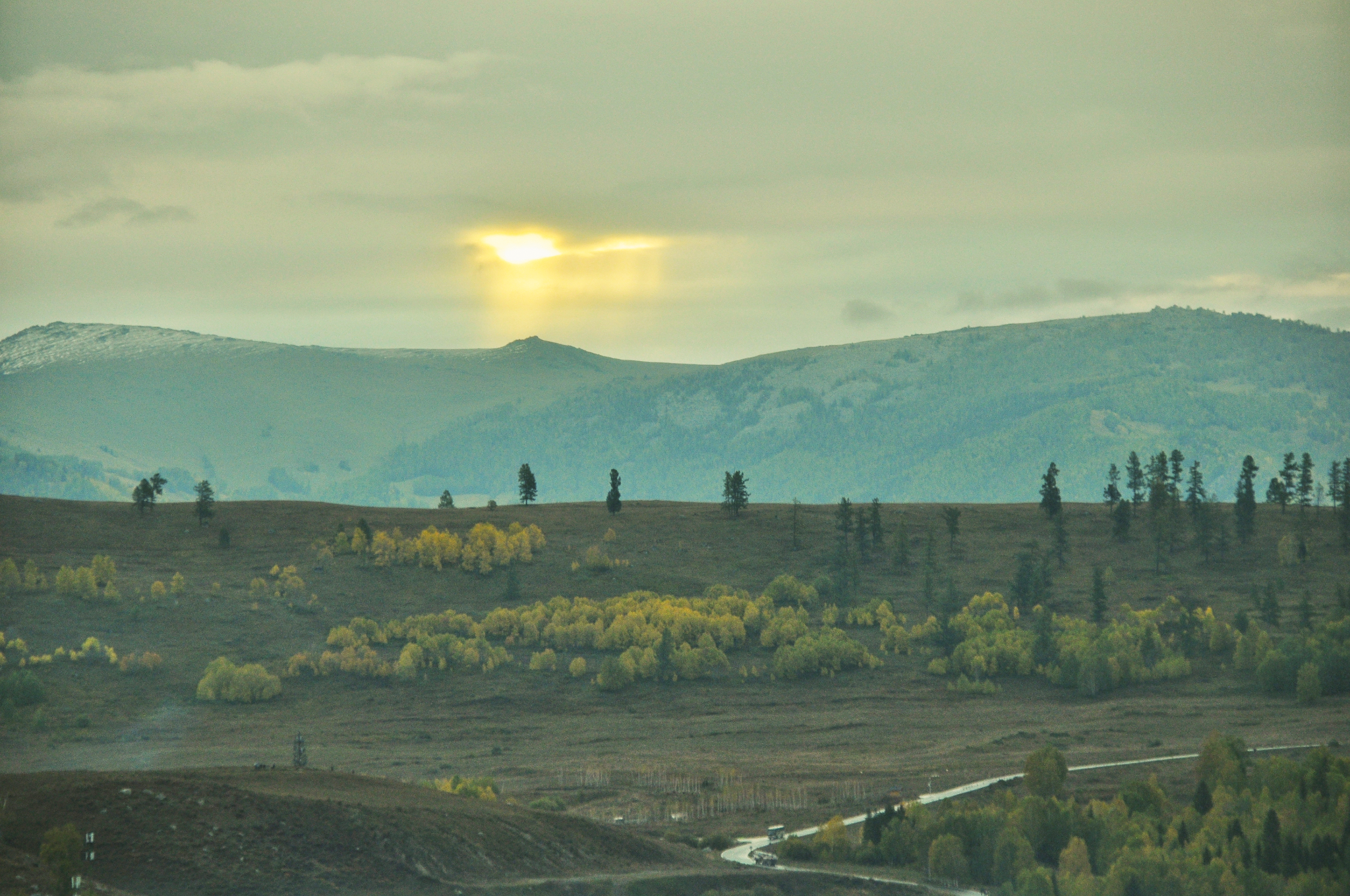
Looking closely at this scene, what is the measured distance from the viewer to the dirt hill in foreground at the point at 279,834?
75438 mm

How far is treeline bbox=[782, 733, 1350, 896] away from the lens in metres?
99.5

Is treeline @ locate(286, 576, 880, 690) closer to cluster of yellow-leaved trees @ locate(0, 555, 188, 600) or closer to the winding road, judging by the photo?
cluster of yellow-leaved trees @ locate(0, 555, 188, 600)

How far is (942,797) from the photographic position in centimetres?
12488

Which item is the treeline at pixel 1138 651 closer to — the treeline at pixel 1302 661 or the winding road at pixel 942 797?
the treeline at pixel 1302 661

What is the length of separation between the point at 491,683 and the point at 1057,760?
80114 mm

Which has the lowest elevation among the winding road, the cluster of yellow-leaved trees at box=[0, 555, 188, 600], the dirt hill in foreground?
the winding road

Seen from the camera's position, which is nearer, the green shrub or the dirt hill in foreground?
the dirt hill in foreground

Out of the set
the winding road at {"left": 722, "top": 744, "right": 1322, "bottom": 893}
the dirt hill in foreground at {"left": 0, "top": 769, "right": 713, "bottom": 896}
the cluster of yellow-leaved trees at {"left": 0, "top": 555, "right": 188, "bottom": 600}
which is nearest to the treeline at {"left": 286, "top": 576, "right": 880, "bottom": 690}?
the cluster of yellow-leaved trees at {"left": 0, "top": 555, "right": 188, "bottom": 600}

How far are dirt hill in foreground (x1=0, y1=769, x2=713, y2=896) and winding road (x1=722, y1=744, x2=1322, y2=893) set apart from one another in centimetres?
1217

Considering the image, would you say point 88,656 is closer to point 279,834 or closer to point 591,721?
point 591,721

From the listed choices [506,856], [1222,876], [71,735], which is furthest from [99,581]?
[1222,876]

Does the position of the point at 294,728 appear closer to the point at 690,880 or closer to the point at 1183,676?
the point at 690,880

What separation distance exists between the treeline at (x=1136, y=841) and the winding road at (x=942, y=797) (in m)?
3.26

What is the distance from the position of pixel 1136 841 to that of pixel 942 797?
21175 mm
